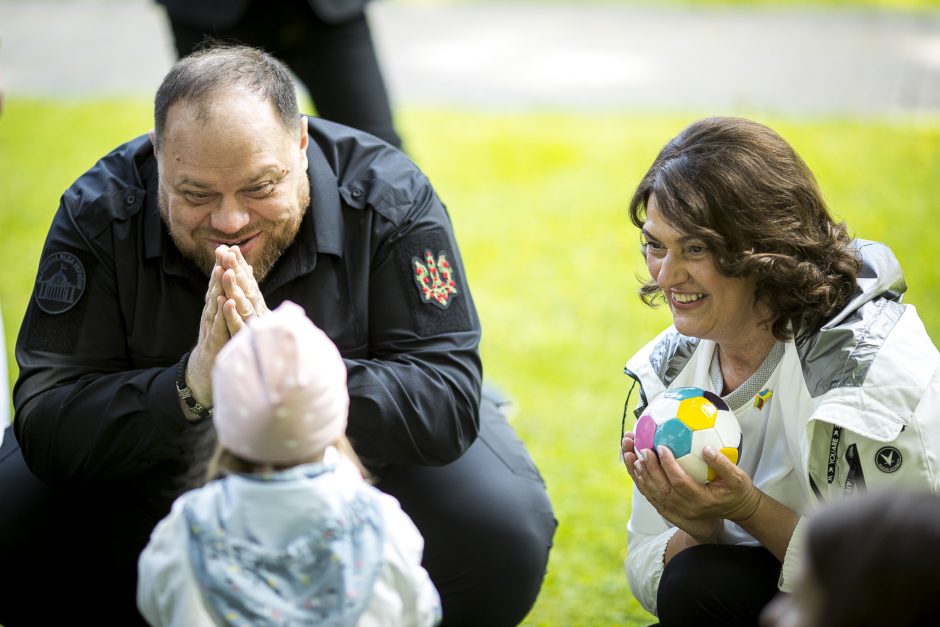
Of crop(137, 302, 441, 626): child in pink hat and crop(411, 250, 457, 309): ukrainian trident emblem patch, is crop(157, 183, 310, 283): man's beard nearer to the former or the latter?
crop(411, 250, 457, 309): ukrainian trident emblem patch

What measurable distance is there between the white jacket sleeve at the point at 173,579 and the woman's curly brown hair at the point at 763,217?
52.2 inches

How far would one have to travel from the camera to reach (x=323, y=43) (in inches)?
177

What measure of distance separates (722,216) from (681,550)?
0.82 meters

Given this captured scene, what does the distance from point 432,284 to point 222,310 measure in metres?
0.63

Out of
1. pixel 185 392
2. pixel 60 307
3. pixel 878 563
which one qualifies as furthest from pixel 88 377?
pixel 878 563

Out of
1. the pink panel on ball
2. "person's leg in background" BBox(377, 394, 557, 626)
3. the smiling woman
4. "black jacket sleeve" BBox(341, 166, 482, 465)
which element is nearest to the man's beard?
"black jacket sleeve" BBox(341, 166, 482, 465)

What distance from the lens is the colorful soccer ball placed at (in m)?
2.70

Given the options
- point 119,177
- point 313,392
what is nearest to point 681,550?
point 313,392

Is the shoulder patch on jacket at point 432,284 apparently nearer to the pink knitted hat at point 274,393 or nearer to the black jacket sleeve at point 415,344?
the black jacket sleeve at point 415,344

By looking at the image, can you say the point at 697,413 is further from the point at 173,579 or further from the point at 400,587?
the point at 173,579

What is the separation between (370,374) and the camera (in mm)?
3000

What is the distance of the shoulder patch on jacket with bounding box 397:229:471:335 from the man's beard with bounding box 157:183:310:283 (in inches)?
11.6

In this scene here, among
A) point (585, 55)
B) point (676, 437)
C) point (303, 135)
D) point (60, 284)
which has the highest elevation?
point (303, 135)

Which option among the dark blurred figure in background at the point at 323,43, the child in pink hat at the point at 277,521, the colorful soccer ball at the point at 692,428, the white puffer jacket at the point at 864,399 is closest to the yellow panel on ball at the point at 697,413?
the colorful soccer ball at the point at 692,428
